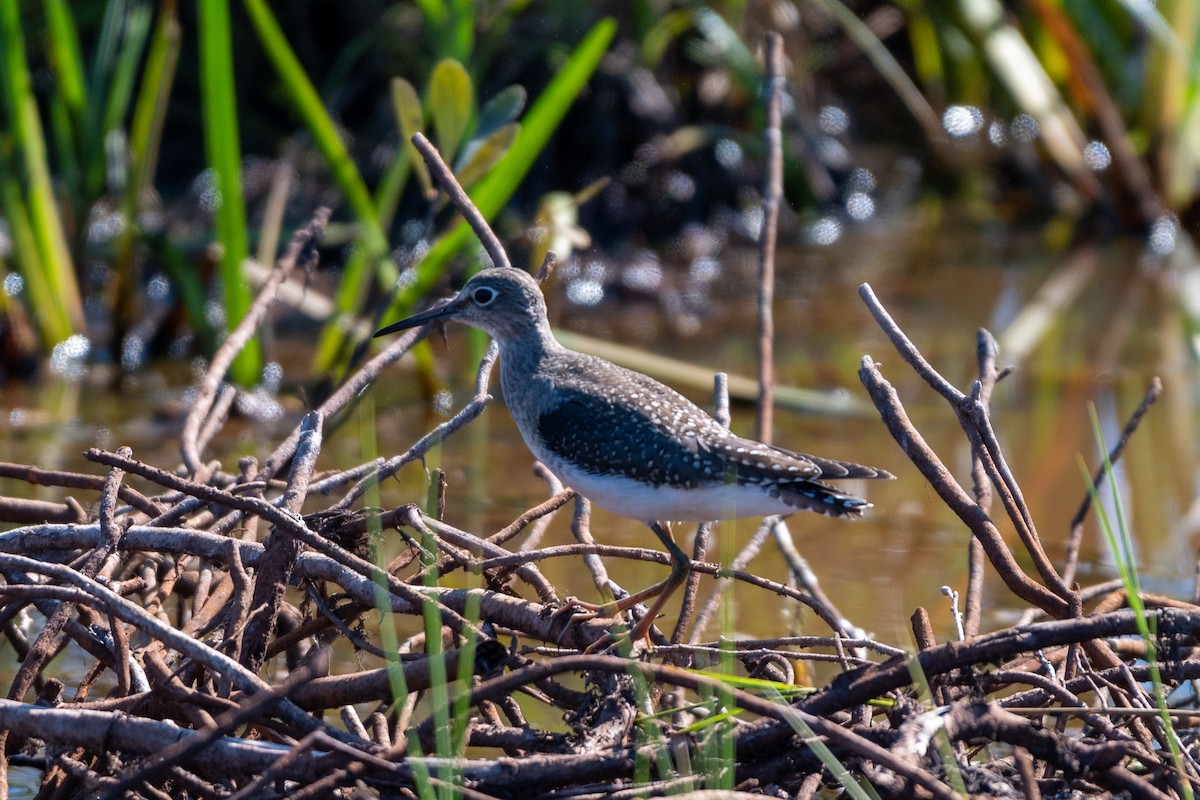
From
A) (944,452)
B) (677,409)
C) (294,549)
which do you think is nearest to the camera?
(294,549)

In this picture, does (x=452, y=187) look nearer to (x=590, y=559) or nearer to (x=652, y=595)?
(x=590, y=559)

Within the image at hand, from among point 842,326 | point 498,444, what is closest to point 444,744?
point 498,444

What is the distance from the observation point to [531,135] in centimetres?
605

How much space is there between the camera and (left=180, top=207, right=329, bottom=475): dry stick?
436 centimetres

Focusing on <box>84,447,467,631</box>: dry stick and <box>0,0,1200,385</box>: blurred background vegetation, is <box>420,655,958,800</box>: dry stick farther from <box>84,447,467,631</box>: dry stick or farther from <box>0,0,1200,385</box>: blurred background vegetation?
<box>0,0,1200,385</box>: blurred background vegetation

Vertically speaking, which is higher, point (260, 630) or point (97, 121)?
point (97, 121)

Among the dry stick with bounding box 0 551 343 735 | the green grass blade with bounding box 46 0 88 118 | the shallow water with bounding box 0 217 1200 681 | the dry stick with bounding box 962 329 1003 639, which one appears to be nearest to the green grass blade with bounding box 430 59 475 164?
the shallow water with bounding box 0 217 1200 681

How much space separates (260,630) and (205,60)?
13.0 feet

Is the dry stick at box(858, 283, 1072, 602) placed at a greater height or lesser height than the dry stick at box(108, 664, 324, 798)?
greater

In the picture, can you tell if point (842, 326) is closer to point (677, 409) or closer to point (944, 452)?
→ point (944, 452)

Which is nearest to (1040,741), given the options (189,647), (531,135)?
(189,647)

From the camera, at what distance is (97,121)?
727 centimetres

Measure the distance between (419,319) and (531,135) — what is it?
173 cm

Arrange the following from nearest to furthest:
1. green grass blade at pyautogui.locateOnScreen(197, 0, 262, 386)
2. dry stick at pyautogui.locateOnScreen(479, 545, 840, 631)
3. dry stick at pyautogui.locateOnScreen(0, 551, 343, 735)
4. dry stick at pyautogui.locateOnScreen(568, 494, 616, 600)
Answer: dry stick at pyautogui.locateOnScreen(0, 551, 343, 735) → dry stick at pyautogui.locateOnScreen(479, 545, 840, 631) → dry stick at pyautogui.locateOnScreen(568, 494, 616, 600) → green grass blade at pyautogui.locateOnScreen(197, 0, 262, 386)
